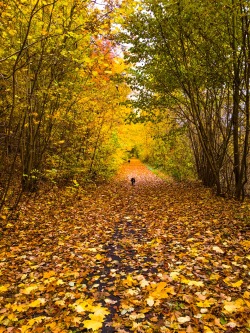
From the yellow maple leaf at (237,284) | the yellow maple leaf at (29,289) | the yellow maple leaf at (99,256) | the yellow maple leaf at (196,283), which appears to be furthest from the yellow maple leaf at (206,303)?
the yellow maple leaf at (29,289)

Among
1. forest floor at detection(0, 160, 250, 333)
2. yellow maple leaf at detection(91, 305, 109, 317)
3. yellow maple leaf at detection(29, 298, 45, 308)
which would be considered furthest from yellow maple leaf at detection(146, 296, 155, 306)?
yellow maple leaf at detection(29, 298, 45, 308)

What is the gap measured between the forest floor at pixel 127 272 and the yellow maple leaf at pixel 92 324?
1 cm

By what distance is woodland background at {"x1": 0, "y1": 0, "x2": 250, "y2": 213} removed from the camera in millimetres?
7449

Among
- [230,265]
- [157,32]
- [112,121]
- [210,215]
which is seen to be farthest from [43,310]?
[112,121]

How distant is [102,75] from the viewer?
14531 mm

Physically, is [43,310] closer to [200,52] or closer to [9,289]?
[9,289]

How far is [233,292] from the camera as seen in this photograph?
4.11 m

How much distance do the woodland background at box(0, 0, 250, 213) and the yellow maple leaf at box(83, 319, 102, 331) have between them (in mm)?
4094

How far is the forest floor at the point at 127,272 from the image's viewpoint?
361 cm

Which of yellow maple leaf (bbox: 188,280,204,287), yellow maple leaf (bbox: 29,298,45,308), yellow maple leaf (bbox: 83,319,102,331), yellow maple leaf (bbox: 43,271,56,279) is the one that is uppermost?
yellow maple leaf (bbox: 188,280,204,287)

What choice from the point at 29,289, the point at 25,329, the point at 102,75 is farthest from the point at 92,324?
the point at 102,75

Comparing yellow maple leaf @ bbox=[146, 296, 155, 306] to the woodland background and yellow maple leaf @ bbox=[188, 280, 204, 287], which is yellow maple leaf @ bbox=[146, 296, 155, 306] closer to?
yellow maple leaf @ bbox=[188, 280, 204, 287]

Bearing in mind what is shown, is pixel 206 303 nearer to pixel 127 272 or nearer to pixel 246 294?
pixel 246 294

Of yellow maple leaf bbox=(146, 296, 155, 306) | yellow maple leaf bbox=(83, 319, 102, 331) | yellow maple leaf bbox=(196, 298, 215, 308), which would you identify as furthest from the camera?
yellow maple leaf bbox=(146, 296, 155, 306)
